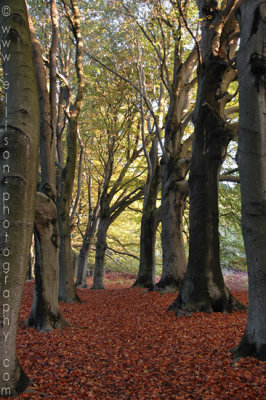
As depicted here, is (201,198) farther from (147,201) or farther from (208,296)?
(147,201)

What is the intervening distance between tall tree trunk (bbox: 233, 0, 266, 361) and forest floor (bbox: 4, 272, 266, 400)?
19.2 inches

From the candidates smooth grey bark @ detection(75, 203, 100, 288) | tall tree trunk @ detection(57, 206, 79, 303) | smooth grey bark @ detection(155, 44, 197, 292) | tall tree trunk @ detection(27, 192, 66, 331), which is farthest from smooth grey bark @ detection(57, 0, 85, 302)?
smooth grey bark @ detection(75, 203, 100, 288)

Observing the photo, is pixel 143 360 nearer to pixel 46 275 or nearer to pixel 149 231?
pixel 46 275

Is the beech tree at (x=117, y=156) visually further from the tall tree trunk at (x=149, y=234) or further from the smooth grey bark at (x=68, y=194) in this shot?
the smooth grey bark at (x=68, y=194)

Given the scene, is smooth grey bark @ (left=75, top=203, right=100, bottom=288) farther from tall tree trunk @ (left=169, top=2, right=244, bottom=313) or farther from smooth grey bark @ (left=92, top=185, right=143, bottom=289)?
tall tree trunk @ (left=169, top=2, right=244, bottom=313)

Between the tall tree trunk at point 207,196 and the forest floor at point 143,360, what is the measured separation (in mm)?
401

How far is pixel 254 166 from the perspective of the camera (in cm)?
429

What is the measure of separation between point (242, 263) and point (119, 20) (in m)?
11.9

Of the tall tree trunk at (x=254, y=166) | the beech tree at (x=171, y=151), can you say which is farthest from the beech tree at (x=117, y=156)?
the tall tree trunk at (x=254, y=166)

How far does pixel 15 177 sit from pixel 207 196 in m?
5.27

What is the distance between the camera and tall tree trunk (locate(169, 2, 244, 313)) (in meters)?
7.42

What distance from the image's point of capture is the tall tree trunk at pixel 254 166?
4148mm

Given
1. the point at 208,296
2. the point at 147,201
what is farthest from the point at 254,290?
the point at 147,201

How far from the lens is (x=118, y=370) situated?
14.6 feet
